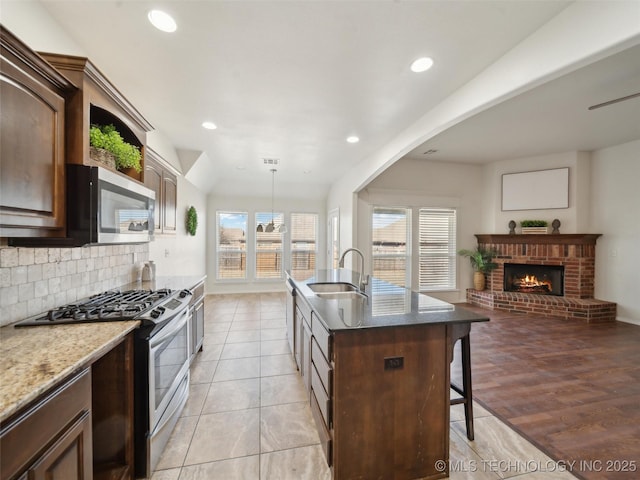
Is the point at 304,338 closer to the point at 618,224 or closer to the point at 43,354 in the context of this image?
the point at 43,354

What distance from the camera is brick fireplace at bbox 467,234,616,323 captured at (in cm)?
442

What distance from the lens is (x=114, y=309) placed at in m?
1.65

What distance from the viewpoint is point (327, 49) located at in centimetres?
190

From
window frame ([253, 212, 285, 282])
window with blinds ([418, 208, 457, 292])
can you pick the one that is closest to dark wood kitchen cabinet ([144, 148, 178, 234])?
window frame ([253, 212, 285, 282])

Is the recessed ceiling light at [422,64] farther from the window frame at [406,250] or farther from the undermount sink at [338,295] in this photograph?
the window frame at [406,250]

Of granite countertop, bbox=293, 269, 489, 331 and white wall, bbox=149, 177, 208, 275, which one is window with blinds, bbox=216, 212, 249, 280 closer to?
A: white wall, bbox=149, 177, 208, 275

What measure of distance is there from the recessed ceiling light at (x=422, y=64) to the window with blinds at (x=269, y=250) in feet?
16.2

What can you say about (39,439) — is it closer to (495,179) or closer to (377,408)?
(377,408)

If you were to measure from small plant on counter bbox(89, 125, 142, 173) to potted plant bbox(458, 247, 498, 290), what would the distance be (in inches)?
224

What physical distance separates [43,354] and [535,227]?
6.46 m

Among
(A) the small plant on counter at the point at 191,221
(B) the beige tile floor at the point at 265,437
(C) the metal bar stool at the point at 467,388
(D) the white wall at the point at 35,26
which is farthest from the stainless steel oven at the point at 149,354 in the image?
(A) the small plant on counter at the point at 191,221

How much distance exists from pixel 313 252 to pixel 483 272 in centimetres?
394

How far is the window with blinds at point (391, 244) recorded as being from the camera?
17.3ft

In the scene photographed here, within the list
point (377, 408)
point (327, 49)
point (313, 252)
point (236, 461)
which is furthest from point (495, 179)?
point (236, 461)
